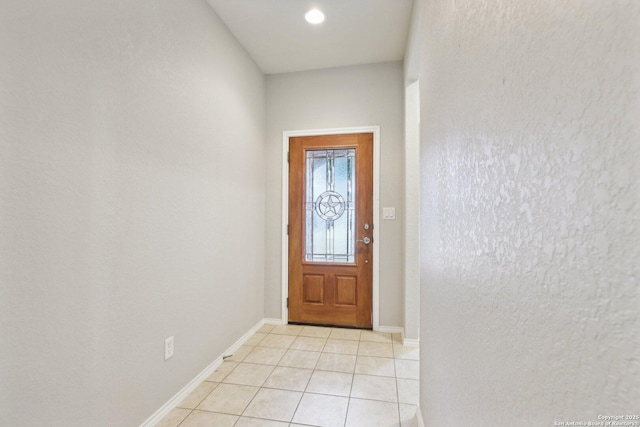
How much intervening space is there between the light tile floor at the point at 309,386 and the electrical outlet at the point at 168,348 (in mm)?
324

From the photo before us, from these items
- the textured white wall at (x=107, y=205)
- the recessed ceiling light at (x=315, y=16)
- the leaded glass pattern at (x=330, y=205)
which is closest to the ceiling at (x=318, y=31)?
the recessed ceiling light at (x=315, y=16)

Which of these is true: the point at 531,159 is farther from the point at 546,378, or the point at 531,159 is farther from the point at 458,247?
the point at 458,247

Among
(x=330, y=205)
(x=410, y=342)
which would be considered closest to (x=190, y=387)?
(x=410, y=342)

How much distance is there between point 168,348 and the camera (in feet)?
5.94

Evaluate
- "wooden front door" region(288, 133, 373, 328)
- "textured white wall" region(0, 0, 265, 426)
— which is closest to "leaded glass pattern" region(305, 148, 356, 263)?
"wooden front door" region(288, 133, 373, 328)

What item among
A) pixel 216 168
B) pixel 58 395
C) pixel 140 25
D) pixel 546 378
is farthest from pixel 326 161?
pixel 546 378

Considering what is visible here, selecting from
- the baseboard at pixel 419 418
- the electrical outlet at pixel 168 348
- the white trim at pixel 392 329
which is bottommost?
the white trim at pixel 392 329

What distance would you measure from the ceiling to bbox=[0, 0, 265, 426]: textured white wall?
0.91 feet

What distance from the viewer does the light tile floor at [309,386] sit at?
1723 mm

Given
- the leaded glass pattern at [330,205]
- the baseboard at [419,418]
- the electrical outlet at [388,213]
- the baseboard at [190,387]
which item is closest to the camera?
the baseboard at [419,418]

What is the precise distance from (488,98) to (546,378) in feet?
1.85

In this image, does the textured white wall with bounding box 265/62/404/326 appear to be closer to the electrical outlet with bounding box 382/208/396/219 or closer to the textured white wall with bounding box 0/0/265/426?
the electrical outlet with bounding box 382/208/396/219

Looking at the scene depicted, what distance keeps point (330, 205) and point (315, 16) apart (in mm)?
1701

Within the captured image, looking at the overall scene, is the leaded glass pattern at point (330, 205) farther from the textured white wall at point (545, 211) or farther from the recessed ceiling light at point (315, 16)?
the textured white wall at point (545, 211)
